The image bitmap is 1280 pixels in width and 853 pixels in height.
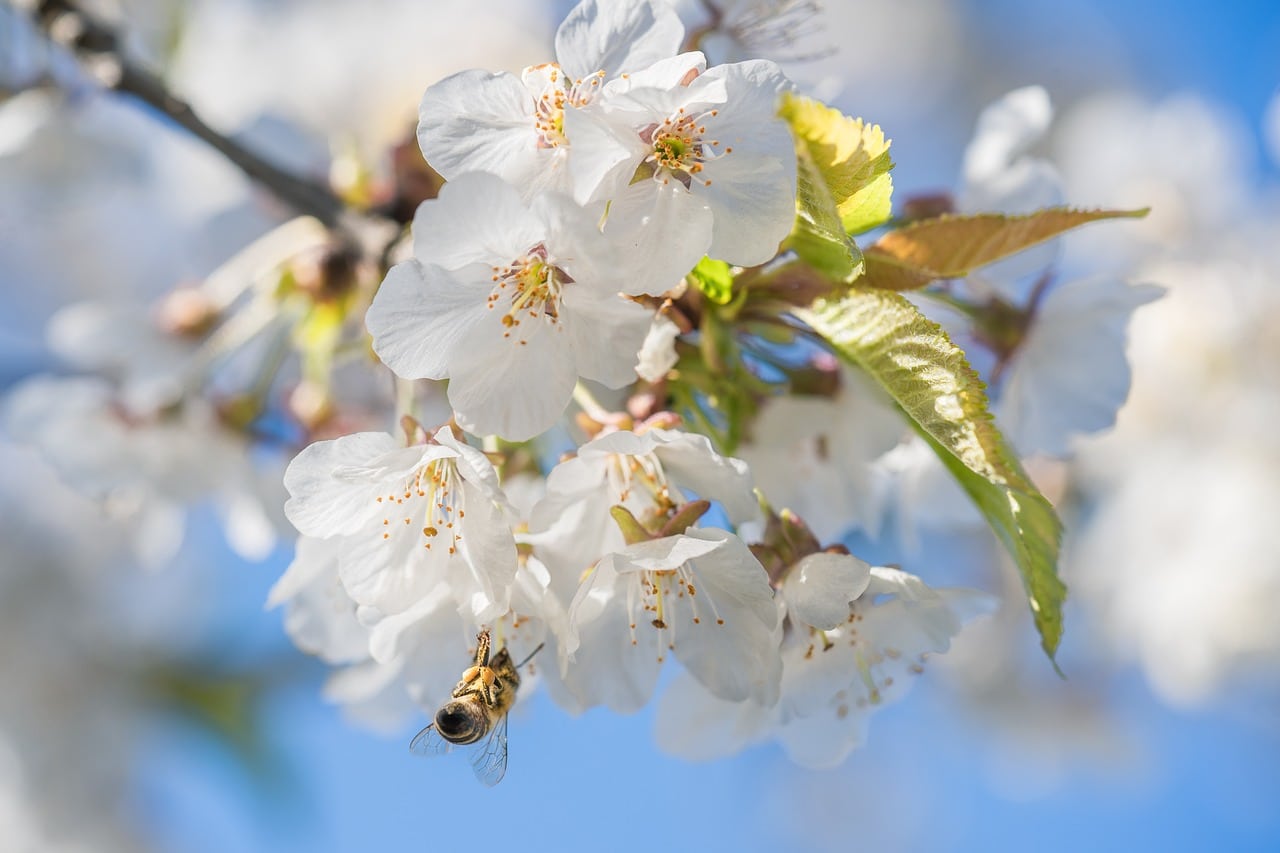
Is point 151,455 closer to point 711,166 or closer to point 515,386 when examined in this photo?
point 515,386

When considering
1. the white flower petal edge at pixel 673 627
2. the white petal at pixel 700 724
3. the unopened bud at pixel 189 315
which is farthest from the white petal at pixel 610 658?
the unopened bud at pixel 189 315

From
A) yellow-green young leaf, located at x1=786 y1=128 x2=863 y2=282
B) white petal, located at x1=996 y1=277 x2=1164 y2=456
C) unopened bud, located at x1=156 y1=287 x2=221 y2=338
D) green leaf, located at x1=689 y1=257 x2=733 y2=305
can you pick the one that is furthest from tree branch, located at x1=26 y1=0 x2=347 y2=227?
white petal, located at x1=996 y1=277 x2=1164 y2=456

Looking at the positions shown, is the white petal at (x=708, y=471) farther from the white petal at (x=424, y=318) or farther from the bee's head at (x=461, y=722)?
the bee's head at (x=461, y=722)

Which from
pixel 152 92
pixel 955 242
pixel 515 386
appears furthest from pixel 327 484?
pixel 152 92

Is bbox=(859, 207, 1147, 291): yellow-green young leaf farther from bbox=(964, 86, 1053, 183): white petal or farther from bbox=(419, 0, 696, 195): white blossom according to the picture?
bbox=(964, 86, 1053, 183): white petal

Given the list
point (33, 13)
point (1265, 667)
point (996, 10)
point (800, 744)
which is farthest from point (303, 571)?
point (996, 10)
